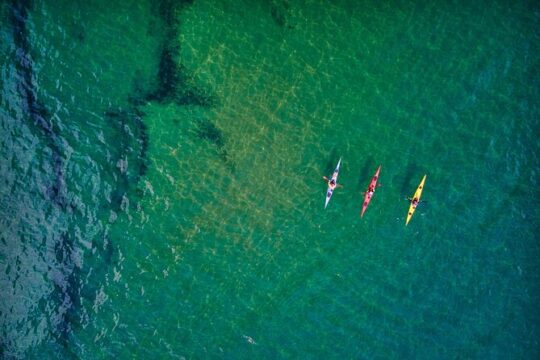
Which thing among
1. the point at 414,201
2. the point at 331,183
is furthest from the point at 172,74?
the point at 414,201

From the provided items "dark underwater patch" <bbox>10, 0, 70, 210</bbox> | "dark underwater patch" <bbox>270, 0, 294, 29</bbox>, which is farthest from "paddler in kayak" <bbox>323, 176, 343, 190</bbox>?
"dark underwater patch" <bbox>10, 0, 70, 210</bbox>

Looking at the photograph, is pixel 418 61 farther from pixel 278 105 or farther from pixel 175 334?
pixel 175 334

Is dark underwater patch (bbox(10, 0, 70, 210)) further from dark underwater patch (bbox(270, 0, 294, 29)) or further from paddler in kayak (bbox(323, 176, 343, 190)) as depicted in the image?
paddler in kayak (bbox(323, 176, 343, 190))

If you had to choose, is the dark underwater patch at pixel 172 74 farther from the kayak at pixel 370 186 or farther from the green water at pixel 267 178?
the kayak at pixel 370 186

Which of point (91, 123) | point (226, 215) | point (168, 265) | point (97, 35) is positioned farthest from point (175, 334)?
point (97, 35)

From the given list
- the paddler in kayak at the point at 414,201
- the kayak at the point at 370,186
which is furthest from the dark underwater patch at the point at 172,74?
the paddler in kayak at the point at 414,201

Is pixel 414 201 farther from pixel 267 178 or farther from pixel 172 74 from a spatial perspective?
pixel 172 74

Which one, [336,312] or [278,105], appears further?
[336,312]

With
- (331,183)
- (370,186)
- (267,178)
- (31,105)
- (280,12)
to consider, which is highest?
(280,12)
